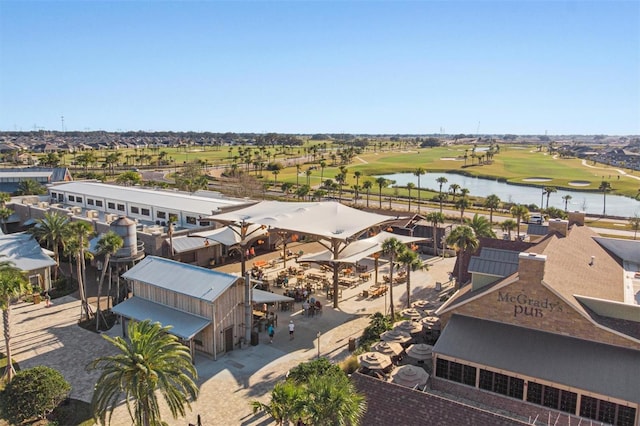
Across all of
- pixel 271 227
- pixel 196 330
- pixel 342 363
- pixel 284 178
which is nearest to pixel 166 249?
pixel 271 227

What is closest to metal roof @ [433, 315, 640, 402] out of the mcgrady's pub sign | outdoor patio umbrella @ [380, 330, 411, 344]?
the mcgrady's pub sign

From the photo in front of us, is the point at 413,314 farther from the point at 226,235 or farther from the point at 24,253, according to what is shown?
the point at 24,253

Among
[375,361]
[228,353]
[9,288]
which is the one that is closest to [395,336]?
[375,361]

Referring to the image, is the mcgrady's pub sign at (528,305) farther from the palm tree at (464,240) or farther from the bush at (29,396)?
the bush at (29,396)

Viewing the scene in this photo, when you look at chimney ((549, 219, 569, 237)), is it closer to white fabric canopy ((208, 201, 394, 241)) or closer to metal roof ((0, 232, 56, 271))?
white fabric canopy ((208, 201, 394, 241))

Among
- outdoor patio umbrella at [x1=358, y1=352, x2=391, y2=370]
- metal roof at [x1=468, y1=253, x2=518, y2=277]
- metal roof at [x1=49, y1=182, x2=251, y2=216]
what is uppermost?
metal roof at [x1=49, y1=182, x2=251, y2=216]

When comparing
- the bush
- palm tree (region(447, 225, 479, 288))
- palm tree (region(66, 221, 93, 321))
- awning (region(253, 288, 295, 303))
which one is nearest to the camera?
the bush
